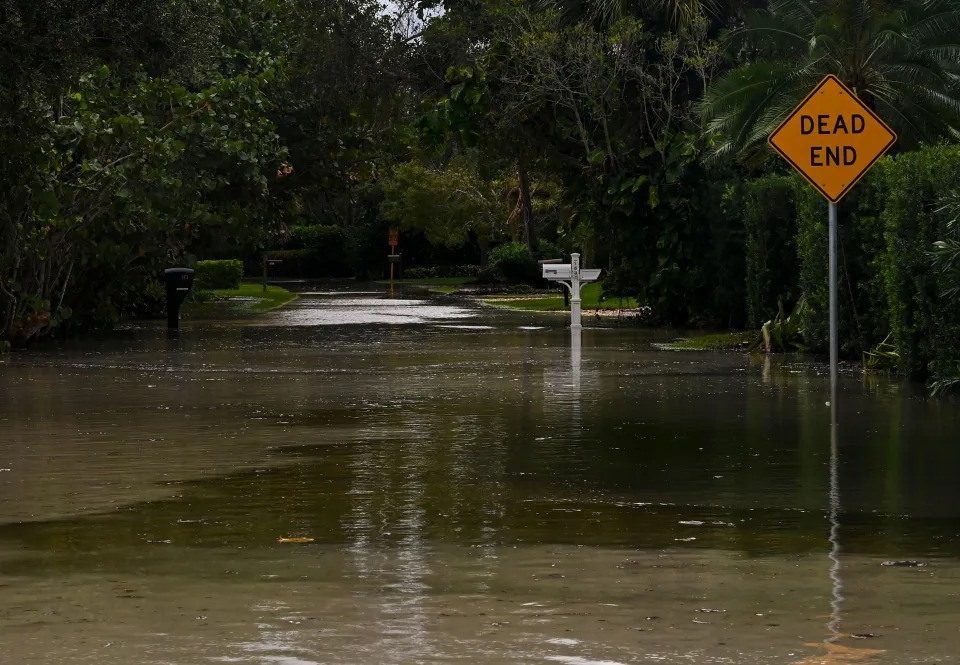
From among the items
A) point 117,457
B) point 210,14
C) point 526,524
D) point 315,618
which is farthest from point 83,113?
point 315,618

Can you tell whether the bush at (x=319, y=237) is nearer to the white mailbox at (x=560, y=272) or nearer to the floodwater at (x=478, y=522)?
the white mailbox at (x=560, y=272)

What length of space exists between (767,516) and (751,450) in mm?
3178

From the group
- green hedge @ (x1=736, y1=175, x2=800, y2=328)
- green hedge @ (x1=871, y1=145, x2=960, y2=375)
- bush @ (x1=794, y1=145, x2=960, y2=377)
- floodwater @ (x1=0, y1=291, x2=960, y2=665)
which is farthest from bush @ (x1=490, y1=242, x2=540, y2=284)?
green hedge @ (x1=871, y1=145, x2=960, y2=375)

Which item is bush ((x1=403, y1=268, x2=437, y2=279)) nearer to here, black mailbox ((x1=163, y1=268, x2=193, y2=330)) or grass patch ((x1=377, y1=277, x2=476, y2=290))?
grass patch ((x1=377, y1=277, x2=476, y2=290))

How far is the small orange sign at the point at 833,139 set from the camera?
56.9ft

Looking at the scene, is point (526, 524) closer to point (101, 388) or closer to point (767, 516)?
point (767, 516)

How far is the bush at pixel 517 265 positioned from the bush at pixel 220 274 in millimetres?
10087

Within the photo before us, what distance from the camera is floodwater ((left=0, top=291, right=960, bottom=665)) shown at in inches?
271

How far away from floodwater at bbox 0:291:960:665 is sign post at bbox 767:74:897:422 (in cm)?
220

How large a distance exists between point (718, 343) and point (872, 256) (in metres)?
5.28

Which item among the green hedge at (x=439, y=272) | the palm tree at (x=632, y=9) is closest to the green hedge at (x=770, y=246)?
the palm tree at (x=632, y=9)

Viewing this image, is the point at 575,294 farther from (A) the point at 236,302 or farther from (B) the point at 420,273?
(B) the point at 420,273

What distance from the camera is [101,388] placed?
62.9ft

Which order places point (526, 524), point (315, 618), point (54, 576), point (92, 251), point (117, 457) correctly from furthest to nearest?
1. point (92, 251)
2. point (117, 457)
3. point (526, 524)
4. point (54, 576)
5. point (315, 618)
